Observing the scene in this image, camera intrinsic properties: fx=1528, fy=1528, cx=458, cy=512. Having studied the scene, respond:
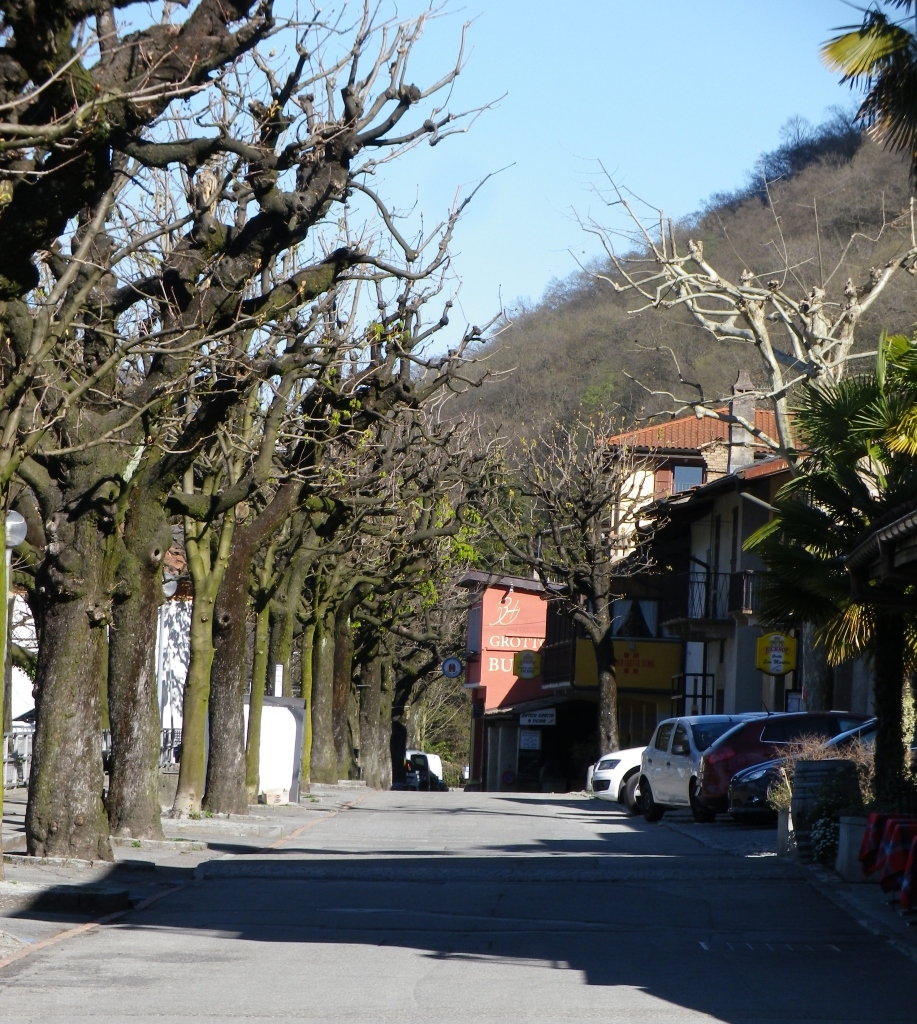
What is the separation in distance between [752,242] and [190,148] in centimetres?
4914

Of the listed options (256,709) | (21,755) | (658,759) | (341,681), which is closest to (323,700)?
(341,681)

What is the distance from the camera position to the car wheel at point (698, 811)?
23569mm

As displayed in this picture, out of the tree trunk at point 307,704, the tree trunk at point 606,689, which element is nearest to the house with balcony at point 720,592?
the tree trunk at point 606,689

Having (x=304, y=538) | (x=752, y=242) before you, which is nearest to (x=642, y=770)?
(x=304, y=538)

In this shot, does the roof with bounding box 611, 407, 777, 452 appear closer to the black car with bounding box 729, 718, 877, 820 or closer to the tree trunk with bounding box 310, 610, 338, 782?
the tree trunk with bounding box 310, 610, 338, 782

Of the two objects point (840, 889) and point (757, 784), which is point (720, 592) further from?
point (840, 889)

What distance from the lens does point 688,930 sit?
11.0 m

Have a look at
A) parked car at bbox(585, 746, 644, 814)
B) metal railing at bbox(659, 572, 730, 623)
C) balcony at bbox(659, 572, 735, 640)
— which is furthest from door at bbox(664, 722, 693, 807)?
metal railing at bbox(659, 572, 730, 623)

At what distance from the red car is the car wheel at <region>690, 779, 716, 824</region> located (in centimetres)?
72

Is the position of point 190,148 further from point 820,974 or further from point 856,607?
point 856,607

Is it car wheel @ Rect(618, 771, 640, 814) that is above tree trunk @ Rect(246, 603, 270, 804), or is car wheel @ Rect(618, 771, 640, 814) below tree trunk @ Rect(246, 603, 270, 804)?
below

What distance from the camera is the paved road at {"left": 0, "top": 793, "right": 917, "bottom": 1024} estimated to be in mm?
7871

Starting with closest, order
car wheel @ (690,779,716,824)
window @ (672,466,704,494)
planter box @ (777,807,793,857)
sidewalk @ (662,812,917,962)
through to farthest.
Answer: sidewalk @ (662,812,917,962) < planter box @ (777,807,793,857) < car wheel @ (690,779,716,824) < window @ (672,466,704,494)

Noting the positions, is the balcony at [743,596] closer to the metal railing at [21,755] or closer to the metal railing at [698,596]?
the metal railing at [698,596]
